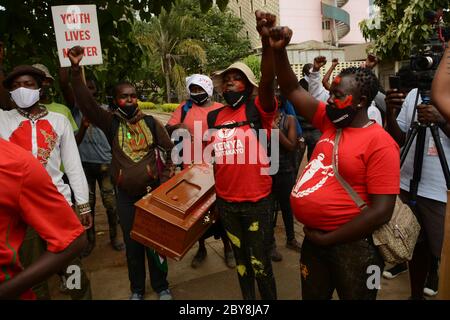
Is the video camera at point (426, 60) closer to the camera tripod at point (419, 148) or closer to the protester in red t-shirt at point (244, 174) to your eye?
the camera tripod at point (419, 148)

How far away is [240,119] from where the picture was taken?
8.88 ft

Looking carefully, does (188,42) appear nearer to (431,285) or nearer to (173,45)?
(173,45)

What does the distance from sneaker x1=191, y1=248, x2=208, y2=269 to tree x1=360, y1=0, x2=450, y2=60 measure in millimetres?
5622

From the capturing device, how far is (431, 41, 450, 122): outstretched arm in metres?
1.30

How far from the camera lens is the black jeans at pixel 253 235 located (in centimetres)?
274

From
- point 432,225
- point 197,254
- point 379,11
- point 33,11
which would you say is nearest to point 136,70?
point 33,11

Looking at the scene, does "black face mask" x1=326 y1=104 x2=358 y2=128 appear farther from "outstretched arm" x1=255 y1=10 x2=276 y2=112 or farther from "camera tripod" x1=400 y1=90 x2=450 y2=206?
"camera tripod" x1=400 y1=90 x2=450 y2=206

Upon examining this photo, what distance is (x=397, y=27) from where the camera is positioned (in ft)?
28.8

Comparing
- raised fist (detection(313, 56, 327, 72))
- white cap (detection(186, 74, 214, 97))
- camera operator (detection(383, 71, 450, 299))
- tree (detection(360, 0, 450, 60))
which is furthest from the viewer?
tree (detection(360, 0, 450, 60))

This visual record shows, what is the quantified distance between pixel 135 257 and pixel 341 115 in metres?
2.10

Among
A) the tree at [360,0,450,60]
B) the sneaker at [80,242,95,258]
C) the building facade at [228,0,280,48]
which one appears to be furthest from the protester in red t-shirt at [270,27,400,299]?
the building facade at [228,0,280,48]

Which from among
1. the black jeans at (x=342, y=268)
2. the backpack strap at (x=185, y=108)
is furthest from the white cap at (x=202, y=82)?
the black jeans at (x=342, y=268)

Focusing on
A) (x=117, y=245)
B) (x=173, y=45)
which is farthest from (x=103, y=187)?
(x=173, y=45)

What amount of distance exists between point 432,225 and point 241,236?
130 centimetres
